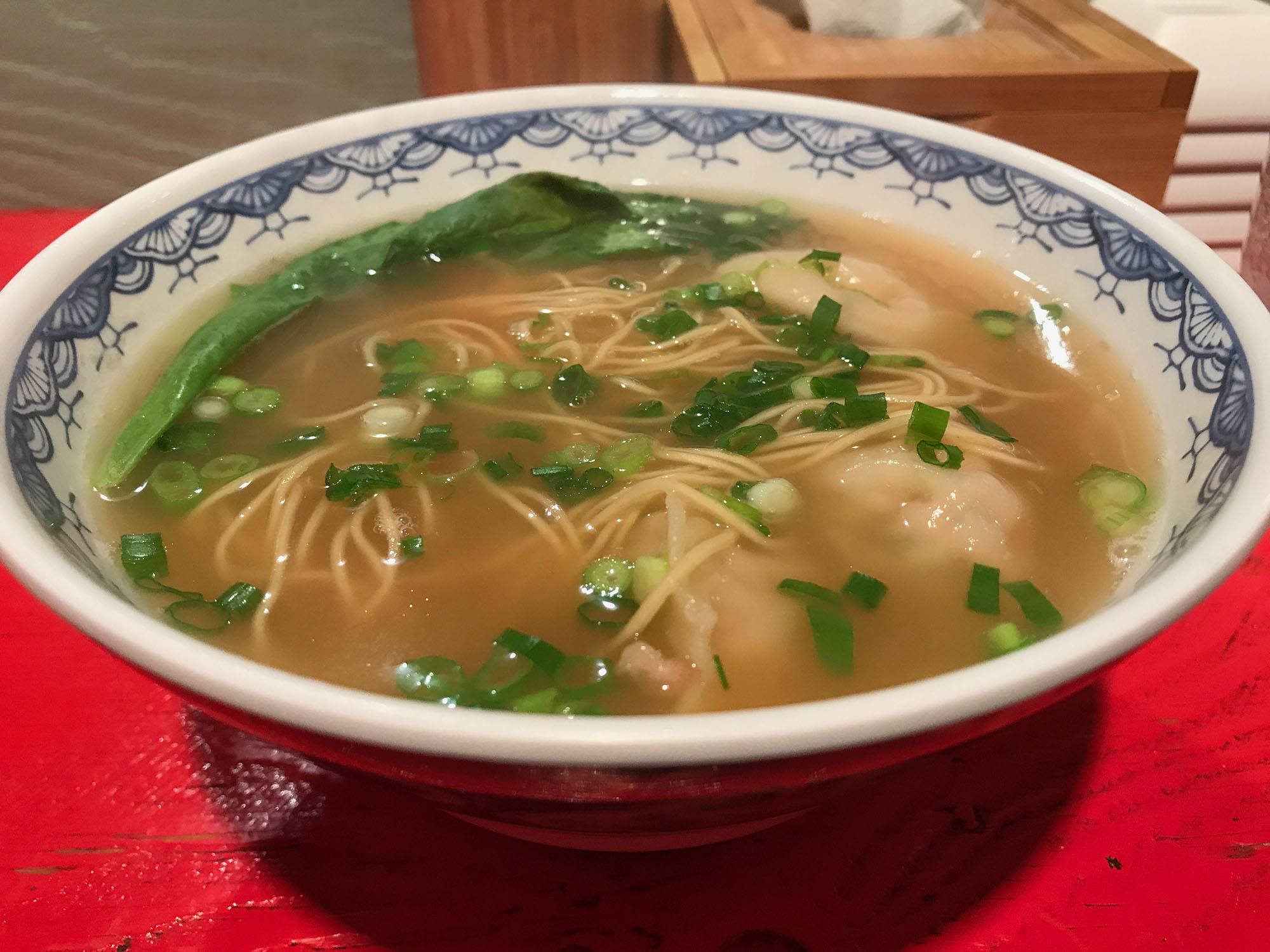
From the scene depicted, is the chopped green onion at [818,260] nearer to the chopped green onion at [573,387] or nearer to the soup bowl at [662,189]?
the soup bowl at [662,189]

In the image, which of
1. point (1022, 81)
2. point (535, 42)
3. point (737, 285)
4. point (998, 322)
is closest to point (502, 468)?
point (737, 285)

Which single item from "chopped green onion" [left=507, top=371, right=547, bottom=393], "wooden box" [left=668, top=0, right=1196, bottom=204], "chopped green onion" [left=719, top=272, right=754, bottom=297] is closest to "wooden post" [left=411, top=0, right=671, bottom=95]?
"wooden box" [left=668, top=0, right=1196, bottom=204]

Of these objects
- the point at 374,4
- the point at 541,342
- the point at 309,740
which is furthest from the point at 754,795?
the point at 374,4

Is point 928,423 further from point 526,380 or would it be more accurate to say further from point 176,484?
point 176,484

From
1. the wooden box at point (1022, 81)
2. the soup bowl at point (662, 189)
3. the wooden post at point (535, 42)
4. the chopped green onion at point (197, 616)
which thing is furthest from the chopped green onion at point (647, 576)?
the wooden post at point (535, 42)

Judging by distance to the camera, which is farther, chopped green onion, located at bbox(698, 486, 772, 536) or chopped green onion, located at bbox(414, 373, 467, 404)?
chopped green onion, located at bbox(414, 373, 467, 404)

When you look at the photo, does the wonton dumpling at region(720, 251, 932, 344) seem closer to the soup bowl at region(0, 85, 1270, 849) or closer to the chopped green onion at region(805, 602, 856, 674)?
the soup bowl at region(0, 85, 1270, 849)
